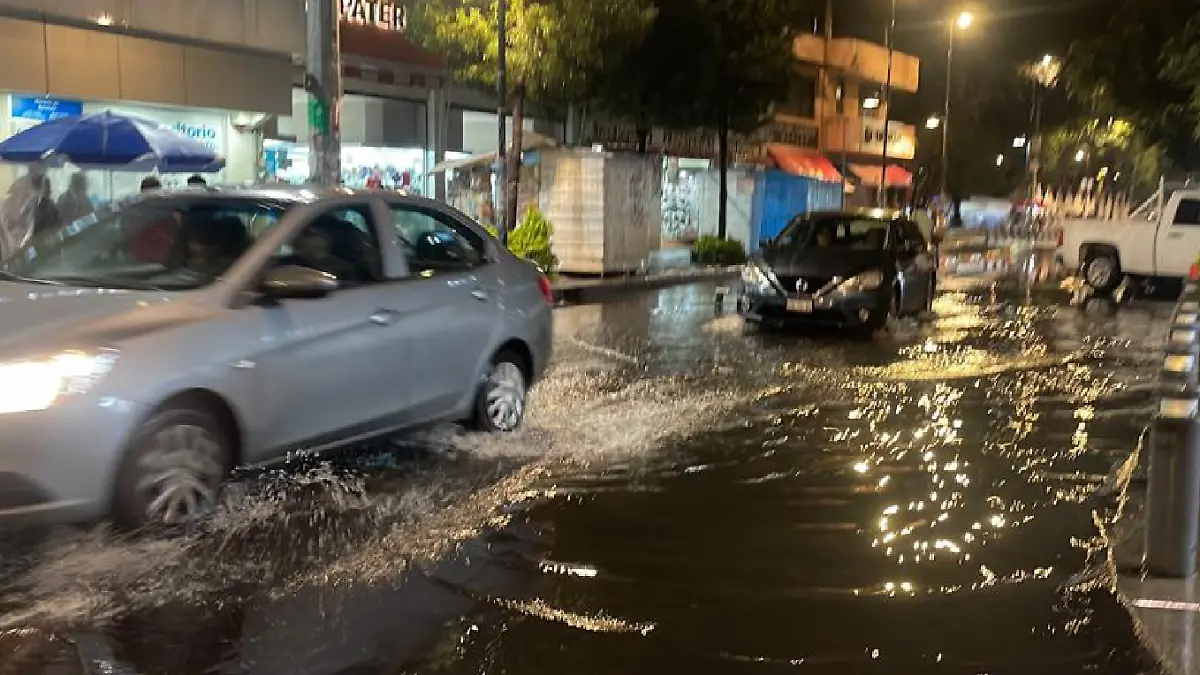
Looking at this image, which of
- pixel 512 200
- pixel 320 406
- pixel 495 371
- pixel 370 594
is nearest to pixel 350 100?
pixel 512 200

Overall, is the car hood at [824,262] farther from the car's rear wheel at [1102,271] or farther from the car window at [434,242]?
the car's rear wheel at [1102,271]

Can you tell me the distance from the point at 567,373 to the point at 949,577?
6.02 meters

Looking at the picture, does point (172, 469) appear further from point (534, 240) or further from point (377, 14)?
point (377, 14)

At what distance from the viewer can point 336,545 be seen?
5664 mm

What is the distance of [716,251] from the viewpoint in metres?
27.6

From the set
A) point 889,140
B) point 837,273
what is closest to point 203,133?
point 837,273

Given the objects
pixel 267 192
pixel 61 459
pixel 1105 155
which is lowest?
pixel 61 459

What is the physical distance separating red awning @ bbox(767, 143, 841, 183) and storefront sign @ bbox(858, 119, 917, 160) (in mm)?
7352

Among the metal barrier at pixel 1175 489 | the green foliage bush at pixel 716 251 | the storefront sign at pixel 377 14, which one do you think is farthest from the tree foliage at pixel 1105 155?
the metal barrier at pixel 1175 489

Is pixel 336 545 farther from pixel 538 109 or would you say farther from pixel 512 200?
pixel 538 109

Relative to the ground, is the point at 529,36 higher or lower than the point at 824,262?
higher

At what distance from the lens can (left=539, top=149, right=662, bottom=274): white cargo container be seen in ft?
72.9

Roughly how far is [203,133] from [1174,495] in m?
16.2

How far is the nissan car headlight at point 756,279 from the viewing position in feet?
46.8
